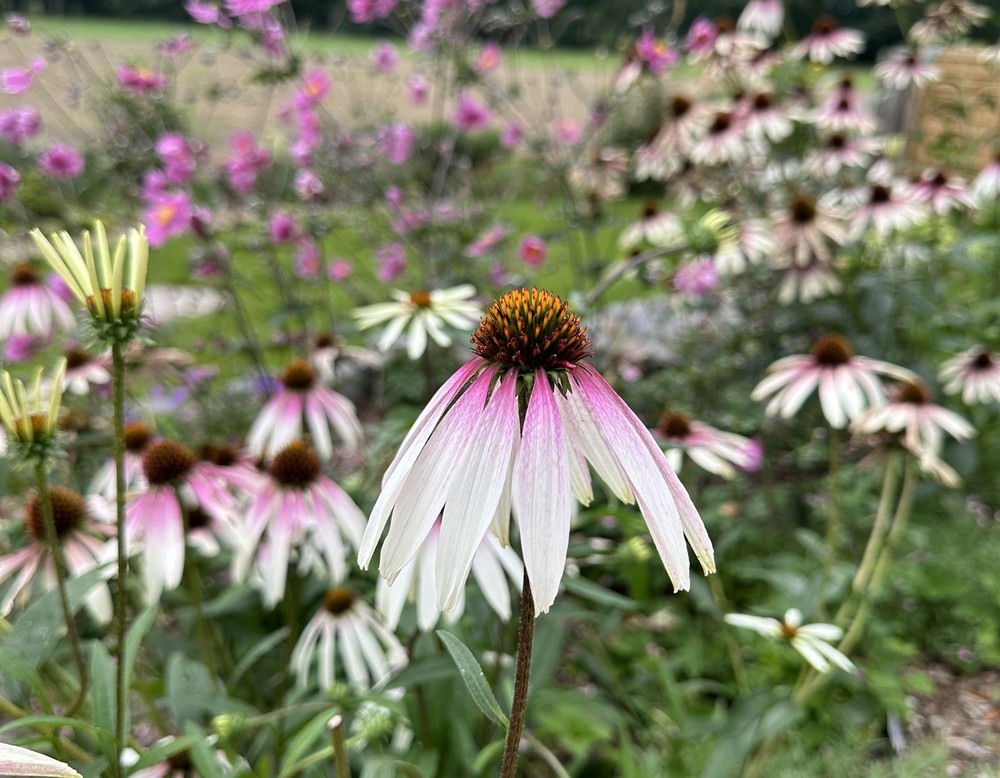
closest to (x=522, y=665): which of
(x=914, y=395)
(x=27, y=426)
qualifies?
(x=27, y=426)

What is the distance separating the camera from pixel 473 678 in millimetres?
443

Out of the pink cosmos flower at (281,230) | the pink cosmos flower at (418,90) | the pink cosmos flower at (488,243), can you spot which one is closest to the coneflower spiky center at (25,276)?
the pink cosmos flower at (281,230)

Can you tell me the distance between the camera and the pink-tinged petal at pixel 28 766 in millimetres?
313

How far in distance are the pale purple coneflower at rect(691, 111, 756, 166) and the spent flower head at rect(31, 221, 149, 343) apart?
5.22 ft

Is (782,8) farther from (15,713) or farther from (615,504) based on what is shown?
(15,713)

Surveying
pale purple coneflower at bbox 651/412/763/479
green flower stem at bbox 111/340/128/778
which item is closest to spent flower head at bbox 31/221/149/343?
green flower stem at bbox 111/340/128/778

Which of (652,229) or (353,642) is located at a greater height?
(652,229)

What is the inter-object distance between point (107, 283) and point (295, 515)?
0.47m

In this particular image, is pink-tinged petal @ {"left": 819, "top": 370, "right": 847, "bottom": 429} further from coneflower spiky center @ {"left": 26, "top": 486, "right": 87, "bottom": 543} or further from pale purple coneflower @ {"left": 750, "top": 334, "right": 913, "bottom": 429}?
coneflower spiky center @ {"left": 26, "top": 486, "right": 87, "bottom": 543}

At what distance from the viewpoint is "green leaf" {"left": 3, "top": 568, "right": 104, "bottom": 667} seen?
66 centimetres

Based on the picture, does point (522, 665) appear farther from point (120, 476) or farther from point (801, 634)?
point (801, 634)

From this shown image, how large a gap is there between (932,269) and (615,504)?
169cm

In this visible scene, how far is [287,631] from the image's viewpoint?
0.98 metres

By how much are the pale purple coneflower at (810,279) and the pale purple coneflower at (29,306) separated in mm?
1456
